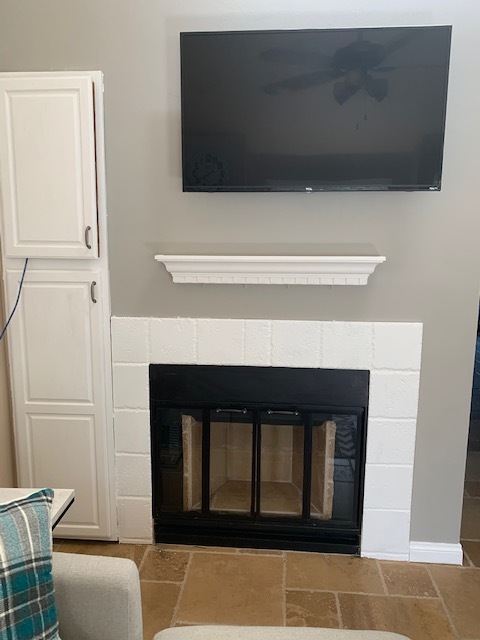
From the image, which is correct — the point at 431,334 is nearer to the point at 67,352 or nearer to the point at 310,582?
the point at 310,582


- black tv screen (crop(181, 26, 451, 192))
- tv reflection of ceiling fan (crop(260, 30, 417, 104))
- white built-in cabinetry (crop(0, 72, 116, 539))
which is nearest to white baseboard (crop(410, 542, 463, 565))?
white built-in cabinetry (crop(0, 72, 116, 539))

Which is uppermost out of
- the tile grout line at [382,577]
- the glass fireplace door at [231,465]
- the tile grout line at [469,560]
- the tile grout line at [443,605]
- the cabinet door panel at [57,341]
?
the cabinet door panel at [57,341]

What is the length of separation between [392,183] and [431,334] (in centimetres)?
64

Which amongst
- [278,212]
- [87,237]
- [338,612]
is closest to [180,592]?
[338,612]

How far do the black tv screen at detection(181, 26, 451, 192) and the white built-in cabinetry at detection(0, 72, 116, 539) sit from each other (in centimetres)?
42

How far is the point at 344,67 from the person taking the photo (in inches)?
82.9

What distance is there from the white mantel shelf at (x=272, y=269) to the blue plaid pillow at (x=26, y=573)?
1.19 metres

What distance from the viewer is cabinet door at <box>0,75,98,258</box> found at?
7.27ft

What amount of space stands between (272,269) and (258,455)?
0.84 meters

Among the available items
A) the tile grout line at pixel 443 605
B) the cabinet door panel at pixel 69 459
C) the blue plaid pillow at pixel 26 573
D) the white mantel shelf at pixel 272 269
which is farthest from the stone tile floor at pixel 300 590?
the white mantel shelf at pixel 272 269

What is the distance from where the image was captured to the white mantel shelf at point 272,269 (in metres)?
Answer: 2.23

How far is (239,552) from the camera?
2537 mm

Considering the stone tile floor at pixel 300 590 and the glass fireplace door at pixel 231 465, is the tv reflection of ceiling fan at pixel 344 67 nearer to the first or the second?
the glass fireplace door at pixel 231 465

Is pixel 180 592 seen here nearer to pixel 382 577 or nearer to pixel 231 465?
pixel 231 465
